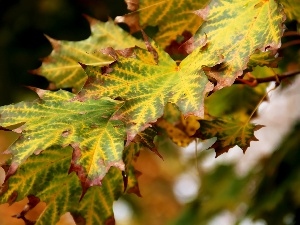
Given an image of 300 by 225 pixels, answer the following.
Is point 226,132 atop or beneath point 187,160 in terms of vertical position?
atop

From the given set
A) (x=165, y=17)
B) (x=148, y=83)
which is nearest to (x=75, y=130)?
(x=148, y=83)

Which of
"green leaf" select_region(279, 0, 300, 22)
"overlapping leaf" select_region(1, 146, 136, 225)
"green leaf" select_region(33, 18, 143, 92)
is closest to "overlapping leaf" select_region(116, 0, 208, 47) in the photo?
"green leaf" select_region(33, 18, 143, 92)

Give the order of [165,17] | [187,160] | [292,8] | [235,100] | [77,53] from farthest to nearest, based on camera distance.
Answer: [187,160], [235,100], [77,53], [165,17], [292,8]

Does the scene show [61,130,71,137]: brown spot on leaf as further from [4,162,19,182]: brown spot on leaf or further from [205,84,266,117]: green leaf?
[205,84,266,117]: green leaf

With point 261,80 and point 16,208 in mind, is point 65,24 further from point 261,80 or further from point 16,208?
point 261,80

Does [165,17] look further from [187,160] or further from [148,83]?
[187,160]
